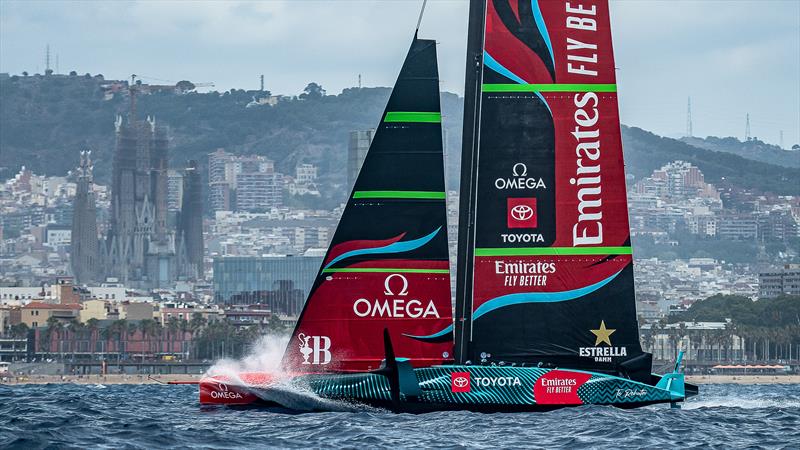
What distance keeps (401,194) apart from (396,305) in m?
1.51

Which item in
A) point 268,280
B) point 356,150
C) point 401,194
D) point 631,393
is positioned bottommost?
point 631,393

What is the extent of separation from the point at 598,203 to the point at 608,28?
2428mm

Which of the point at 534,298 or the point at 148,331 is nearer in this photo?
the point at 534,298

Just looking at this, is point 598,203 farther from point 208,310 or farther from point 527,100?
point 208,310

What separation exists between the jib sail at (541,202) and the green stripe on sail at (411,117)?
459 mm

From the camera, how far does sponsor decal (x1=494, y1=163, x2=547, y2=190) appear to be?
2353 centimetres

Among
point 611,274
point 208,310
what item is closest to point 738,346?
point 208,310

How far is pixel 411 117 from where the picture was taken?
23.9 meters

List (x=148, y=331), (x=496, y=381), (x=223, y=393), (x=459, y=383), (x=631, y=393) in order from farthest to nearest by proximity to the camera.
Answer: (x=148, y=331) → (x=223, y=393) → (x=631, y=393) → (x=496, y=381) → (x=459, y=383)

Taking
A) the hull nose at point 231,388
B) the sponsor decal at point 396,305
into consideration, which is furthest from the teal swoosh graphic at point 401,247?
the hull nose at point 231,388

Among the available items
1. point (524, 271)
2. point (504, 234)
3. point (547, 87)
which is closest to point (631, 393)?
point (524, 271)

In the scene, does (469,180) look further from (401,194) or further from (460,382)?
(460,382)

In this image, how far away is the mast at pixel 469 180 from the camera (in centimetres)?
2347

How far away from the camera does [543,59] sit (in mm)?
23766
